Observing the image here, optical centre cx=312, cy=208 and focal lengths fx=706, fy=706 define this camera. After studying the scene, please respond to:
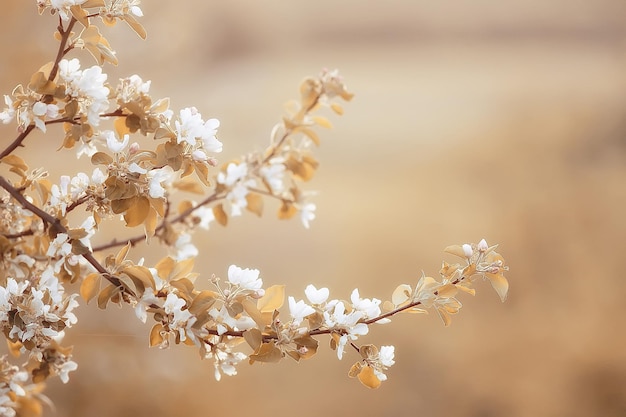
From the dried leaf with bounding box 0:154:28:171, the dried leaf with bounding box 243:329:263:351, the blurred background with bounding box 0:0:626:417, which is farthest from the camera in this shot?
the blurred background with bounding box 0:0:626:417

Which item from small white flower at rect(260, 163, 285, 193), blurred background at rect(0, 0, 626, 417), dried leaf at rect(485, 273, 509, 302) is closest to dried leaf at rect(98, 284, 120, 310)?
small white flower at rect(260, 163, 285, 193)

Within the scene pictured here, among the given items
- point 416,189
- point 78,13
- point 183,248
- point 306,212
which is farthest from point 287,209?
point 416,189

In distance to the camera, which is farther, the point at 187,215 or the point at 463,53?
the point at 463,53

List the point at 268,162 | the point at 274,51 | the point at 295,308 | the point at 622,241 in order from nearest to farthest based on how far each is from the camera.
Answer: the point at 295,308, the point at 268,162, the point at 622,241, the point at 274,51

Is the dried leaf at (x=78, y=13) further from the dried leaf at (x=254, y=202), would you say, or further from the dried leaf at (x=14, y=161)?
the dried leaf at (x=254, y=202)

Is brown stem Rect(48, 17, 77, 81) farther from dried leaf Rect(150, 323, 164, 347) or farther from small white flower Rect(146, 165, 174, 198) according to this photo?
dried leaf Rect(150, 323, 164, 347)

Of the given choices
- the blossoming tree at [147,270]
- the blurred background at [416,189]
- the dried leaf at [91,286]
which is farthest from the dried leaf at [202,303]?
the blurred background at [416,189]

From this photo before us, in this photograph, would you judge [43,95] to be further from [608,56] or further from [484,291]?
[608,56]

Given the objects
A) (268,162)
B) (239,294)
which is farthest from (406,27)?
(239,294)
